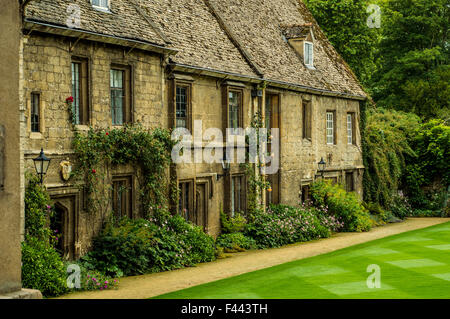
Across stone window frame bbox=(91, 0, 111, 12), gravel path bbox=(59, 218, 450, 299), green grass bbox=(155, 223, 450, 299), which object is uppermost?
stone window frame bbox=(91, 0, 111, 12)

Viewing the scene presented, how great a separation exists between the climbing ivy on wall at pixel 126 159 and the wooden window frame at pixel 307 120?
1031 centimetres

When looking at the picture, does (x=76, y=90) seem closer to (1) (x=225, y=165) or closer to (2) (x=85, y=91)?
(2) (x=85, y=91)

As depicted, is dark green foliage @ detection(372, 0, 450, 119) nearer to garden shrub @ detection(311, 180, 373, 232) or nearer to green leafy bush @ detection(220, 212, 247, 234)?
garden shrub @ detection(311, 180, 373, 232)

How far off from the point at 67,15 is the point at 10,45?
21.5 feet

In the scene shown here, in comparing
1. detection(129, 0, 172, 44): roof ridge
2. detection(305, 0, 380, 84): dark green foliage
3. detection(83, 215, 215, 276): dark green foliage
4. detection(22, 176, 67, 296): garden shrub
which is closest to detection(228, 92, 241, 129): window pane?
detection(129, 0, 172, 44): roof ridge

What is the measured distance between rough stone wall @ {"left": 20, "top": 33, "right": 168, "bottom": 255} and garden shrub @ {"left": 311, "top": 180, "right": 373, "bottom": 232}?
11778 millimetres

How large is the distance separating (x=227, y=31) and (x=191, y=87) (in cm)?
495

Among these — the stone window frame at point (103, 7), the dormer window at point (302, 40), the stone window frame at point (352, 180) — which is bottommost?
the stone window frame at point (352, 180)

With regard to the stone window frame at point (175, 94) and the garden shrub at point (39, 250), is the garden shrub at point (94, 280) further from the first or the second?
the stone window frame at point (175, 94)

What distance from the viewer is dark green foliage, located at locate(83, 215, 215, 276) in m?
15.6

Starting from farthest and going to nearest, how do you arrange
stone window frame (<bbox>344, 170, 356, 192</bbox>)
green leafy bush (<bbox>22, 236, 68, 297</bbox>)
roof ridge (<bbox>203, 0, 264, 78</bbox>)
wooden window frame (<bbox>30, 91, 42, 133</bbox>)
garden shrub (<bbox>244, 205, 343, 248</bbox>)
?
stone window frame (<bbox>344, 170, 356, 192</bbox>) → roof ridge (<bbox>203, 0, 264, 78</bbox>) → garden shrub (<bbox>244, 205, 343, 248</bbox>) → wooden window frame (<bbox>30, 91, 42, 133</bbox>) → green leafy bush (<bbox>22, 236, 68, 297</bbox>)

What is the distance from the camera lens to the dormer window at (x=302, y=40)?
2830cm

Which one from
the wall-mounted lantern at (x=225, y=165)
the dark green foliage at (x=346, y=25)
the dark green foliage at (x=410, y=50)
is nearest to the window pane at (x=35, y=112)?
the wall-mounted lantern at (x=225, y=165)

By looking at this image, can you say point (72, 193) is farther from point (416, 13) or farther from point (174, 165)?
point (416, 13)
